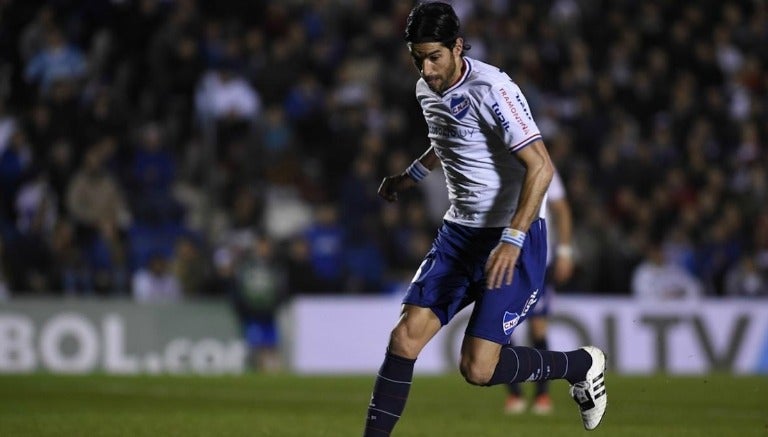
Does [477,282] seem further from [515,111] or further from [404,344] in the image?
[515,111]

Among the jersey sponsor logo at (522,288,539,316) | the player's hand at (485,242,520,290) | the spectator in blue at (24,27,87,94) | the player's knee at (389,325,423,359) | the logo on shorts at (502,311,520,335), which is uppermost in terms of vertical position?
the spectator in blue at (24,27,87,94)

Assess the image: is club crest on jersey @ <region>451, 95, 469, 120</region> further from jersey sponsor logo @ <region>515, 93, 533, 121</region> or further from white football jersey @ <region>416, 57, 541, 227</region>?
jersey sponsor logo @ <region>515, 93, 533, 121</region>

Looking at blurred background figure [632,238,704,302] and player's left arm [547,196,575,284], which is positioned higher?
player's left arm [547,196,575,284]

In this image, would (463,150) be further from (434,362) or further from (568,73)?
(568,73)

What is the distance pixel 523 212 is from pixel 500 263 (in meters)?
0.27

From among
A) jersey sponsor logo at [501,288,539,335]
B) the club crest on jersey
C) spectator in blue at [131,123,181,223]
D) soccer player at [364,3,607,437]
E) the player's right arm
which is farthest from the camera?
spectator in blue at [131,123,181,223]

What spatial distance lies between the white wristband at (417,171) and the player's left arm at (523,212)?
1.19 meters

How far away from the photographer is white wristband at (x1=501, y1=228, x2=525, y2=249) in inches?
248

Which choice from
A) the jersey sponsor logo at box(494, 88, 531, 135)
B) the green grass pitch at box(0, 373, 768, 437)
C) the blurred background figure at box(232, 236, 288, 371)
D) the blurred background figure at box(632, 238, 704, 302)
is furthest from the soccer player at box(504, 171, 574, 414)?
the blurred background figure at box(632, 238, 704, 302)

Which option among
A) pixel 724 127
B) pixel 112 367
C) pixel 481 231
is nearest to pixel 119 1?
pixel 112 367

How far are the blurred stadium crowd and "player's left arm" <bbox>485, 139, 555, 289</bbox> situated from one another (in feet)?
35.3

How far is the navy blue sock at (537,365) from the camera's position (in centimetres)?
695

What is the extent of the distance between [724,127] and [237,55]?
278 inches

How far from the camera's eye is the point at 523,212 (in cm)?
636
